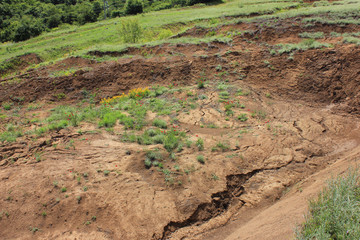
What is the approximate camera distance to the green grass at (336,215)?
3.58 meters

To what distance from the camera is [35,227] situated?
221 inches

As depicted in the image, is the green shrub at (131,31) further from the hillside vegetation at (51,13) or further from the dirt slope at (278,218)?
the hillside vegetation at (51,13)

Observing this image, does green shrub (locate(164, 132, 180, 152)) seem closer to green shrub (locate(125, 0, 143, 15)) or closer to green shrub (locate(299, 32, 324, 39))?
green shrub (locate(299, 32, 324, 39))

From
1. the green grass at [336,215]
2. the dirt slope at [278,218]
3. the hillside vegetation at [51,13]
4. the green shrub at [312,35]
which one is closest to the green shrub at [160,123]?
the dirt slope at [278,218]

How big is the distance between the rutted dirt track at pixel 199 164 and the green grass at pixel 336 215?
1.71 meters

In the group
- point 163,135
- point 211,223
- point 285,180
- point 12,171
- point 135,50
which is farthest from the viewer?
point 135,50

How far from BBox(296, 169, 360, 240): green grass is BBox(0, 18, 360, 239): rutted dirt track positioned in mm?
1713

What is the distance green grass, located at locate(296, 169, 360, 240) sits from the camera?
11.8 feet

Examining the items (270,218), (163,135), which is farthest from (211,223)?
(163,135)

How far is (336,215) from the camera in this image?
12.6 ft

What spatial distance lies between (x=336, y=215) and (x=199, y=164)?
13.5ft

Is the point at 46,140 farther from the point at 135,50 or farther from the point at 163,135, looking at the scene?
the point at 135,50

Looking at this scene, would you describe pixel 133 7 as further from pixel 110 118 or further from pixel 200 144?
pixel 200 144

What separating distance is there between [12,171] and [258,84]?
11.8 meters
